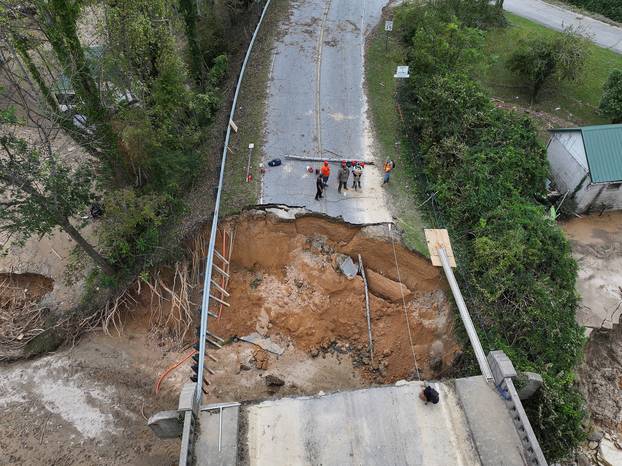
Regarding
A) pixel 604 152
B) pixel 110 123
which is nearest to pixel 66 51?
pixel 110 123

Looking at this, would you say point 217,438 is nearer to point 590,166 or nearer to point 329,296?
point 329,296

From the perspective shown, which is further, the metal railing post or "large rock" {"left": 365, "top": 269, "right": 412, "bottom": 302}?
"large rock" {"left": 365, "top": 269, "right": 412, "bottom": 302}

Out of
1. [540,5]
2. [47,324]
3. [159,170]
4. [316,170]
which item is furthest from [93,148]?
[540,5]

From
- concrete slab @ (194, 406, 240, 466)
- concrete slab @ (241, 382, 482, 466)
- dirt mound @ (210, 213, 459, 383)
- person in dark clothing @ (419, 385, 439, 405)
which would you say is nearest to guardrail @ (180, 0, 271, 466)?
concrete slab @ (194, 406, 240, 466)

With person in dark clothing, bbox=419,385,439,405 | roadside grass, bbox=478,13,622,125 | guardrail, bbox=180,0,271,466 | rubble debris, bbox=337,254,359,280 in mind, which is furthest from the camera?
roadside grass, bbox=478,13,622,125

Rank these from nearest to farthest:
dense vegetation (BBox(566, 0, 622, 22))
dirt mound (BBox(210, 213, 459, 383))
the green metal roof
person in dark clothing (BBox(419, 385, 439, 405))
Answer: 1. person in dark clothing (BBox(419, 385, 439, 405))
2. dirt mound (BBox(210, 213, 459, 383))
3. the green metal roof
4. dense vegetation (BBox(566, 0, 622, 22))

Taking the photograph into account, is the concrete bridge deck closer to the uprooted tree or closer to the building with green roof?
the uprooted tree

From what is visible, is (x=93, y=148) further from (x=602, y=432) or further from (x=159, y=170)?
(x=602, y=432)
